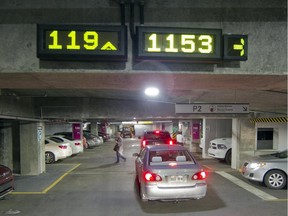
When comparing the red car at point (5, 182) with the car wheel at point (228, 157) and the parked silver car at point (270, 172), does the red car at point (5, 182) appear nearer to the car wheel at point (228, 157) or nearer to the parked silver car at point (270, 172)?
the parked silver car at point (270, 172)

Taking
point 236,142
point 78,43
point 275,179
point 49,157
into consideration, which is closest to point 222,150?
point 236,142

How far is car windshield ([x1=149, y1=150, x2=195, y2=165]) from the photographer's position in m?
7.92

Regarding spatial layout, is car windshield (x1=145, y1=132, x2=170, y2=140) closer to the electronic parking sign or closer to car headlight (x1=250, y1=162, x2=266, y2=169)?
car headlight (x1=250, y1=162, x2=266, y2=169)

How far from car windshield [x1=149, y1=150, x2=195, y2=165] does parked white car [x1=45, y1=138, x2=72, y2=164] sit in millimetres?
9919

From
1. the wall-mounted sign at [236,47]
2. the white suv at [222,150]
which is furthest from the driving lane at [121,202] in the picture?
the white suv at [222,150]

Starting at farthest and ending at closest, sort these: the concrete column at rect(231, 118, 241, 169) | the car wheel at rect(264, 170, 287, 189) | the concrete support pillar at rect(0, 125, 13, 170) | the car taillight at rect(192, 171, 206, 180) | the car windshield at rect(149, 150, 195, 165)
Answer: the concrete column at rect(231, 118, 241, 169), the concrete support pillar at rect(0, 125, 13, 170), the car wheel at rect(264, 170, 287, 189), the car windshield at rect(149, 150, 195, 165), the car taillight at rect(192, 171, 206, 180)

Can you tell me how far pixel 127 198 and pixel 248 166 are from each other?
459cm

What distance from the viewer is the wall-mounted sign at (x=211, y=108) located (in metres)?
8.94

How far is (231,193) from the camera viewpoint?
9391 millimetres

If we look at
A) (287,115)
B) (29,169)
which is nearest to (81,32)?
(29,169)

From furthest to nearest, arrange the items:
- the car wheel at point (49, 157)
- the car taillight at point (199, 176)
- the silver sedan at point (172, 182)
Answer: the car wheel at point (49, 157)
the car taillight at point (199, 176)
the silver sedan at point (172, 182)

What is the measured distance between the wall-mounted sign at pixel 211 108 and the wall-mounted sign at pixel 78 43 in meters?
5.19

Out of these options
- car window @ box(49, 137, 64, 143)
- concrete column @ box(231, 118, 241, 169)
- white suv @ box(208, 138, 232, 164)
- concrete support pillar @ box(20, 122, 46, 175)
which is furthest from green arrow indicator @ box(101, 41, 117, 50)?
car window @ box(49, 137, 64, 143)

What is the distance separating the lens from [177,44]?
13.4 ft
